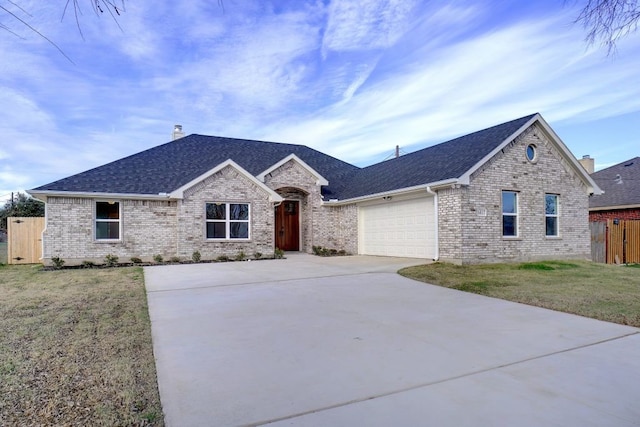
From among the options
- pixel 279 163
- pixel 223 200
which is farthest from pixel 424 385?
pixel 279 163

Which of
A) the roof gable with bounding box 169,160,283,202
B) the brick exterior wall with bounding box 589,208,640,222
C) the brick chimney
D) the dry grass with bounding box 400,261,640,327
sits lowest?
the dry grass with bounding box 400,261,640,327

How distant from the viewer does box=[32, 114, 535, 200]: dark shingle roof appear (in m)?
14.4

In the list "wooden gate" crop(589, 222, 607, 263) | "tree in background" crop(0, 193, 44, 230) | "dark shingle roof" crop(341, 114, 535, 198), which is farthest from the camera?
"tree in background" crop(0, 193, 44, 230)

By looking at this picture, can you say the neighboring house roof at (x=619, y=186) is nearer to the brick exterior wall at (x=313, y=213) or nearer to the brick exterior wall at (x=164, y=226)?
the brick exterior wall at (x=313, y=213)

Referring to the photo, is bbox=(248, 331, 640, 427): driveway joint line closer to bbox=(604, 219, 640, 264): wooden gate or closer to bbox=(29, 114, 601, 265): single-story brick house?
bbox=(29, 114, 601, 265): single-story brick house

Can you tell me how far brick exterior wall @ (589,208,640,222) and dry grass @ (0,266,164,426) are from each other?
2252cm

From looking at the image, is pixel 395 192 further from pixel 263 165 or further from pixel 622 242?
pixel 622 242

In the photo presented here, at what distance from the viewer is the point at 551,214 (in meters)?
14.9

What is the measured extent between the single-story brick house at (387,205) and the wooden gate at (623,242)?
1204 mm

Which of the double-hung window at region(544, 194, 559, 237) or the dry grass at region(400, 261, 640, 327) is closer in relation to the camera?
the dry grass at region(400, 261, 640, 327)

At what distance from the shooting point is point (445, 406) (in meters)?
3.09

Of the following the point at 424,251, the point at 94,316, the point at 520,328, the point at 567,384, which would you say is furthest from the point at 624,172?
the point at 94,316

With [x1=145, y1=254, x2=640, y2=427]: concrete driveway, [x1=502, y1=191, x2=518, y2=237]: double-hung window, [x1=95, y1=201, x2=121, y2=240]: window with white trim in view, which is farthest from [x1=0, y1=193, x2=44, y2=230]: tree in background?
[x1=502, y1=191, x2=518, y2=237]: double-hung window

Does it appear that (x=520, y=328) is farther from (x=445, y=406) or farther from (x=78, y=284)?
(x=78, y=284)
